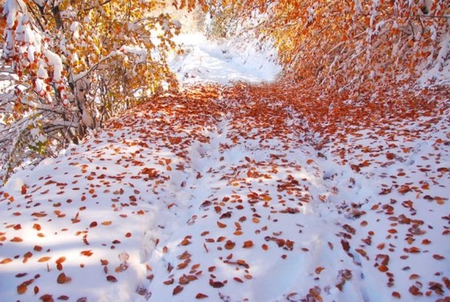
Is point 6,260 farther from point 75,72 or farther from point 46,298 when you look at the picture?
point 75,72

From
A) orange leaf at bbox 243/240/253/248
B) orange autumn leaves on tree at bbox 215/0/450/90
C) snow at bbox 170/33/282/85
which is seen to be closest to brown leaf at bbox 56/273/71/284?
orange leaf at bbox 243/240/253/248

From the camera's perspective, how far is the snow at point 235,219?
8.49 ft

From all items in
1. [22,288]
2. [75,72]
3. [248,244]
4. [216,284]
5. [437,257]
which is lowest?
[22,288]

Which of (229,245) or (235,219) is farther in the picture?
(235,219)

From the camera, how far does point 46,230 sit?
311 centimetres

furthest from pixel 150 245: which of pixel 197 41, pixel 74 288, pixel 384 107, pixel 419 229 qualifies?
pixel 197 41

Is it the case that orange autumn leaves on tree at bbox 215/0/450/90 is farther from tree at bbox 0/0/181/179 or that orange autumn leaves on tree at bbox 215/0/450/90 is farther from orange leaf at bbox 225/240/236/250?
orange leaf at bbox 225/240/236/250

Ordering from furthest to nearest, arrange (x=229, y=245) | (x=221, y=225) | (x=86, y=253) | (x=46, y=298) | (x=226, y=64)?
(x=226, y=64)
(x=221, y=225)
(x=229, y=245)
(x=86, y=253)
(x=46, y=298)

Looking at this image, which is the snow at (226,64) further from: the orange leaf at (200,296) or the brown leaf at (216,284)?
the orange leaf at (200,296)

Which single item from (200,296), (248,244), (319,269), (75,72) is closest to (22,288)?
(200,296)

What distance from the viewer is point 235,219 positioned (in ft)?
11.3

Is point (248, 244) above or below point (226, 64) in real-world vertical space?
below

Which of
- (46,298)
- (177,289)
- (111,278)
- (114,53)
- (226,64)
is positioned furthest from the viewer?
(226,64)

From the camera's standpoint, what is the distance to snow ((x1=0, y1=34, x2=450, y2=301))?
2.59 meters
